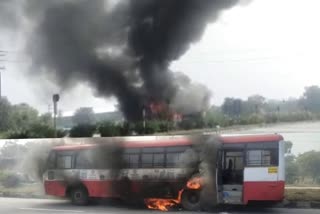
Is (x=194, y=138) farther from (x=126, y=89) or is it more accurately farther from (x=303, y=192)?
(x=303, y=192)

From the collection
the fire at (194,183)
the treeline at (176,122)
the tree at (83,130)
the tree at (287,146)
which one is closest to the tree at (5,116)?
the treeline at (176,122)

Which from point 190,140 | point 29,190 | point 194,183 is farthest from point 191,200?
point 29,190

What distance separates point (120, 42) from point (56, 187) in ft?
3.33

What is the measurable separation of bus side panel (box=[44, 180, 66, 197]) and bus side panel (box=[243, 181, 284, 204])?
109cm

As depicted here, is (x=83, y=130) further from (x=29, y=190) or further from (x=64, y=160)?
(x=29, y=190)

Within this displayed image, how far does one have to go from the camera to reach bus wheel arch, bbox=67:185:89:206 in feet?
9.78

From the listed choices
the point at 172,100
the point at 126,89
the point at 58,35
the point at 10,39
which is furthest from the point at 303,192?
the point at 10,39

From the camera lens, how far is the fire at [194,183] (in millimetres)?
2717

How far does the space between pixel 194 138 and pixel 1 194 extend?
1410 millimetres

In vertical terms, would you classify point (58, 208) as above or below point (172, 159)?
below

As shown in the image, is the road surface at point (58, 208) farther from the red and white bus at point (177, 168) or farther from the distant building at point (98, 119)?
the distant building at point (98, 119)

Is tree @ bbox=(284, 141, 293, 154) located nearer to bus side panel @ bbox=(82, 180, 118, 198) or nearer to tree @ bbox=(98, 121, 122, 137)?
tree @ bbox=(98, 121, 122, 137)

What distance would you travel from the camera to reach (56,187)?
300 centimetres

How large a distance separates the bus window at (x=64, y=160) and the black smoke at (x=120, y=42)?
410 millimetres
